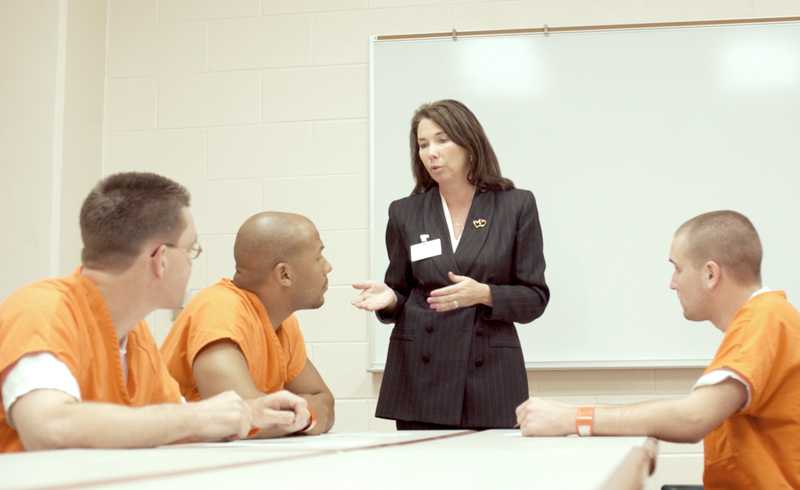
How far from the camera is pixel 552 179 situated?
3.51m

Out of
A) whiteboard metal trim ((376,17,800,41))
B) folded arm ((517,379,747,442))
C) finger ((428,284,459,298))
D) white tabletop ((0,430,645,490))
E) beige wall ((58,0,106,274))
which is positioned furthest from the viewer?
beige wall ((58,0,106,274))

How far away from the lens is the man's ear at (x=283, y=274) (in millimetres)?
2230

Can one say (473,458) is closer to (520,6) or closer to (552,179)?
(552,179)

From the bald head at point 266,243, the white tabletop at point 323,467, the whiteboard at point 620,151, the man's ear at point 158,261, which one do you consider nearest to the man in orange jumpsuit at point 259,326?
the bald head at point 266,243

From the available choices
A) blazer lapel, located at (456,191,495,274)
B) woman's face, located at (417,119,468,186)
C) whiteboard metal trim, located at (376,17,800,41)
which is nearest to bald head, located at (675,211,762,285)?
blazer lapel, located at (456,191,495,274)

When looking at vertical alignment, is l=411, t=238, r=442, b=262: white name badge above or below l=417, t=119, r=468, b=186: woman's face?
below

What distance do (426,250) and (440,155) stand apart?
285mm

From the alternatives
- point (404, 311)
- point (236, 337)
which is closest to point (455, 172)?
point (404, 311)

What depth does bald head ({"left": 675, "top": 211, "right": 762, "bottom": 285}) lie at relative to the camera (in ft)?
6.23

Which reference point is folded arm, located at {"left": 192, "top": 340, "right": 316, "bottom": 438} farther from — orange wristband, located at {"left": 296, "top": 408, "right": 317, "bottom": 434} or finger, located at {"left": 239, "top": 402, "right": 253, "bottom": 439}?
finger, located at {"left": 239, "top": 402, "right": 253, "bottom": 439}

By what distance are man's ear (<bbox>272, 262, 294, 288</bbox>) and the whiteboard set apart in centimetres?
132

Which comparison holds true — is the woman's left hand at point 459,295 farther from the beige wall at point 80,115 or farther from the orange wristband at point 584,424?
the beige wall at point 80,115

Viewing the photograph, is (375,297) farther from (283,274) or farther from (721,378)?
(721,378)

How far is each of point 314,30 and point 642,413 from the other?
259 cm
